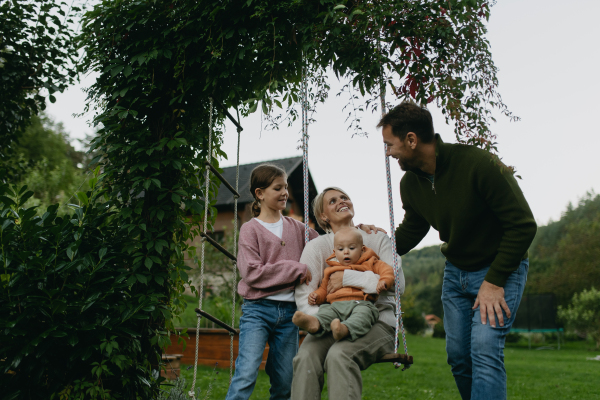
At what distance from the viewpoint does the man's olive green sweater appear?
2.34m

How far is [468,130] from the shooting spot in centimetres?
288

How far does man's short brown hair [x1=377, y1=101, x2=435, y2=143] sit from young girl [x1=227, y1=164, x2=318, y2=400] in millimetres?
869

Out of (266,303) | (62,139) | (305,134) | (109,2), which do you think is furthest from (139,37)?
(62,139)

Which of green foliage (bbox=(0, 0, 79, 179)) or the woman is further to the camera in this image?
green foliage (bbox=(0, 0, 79, 179))

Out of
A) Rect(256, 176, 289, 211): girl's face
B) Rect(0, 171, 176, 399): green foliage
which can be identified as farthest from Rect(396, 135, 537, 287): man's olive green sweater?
Rect(0, 171, 176, 399): green foliage

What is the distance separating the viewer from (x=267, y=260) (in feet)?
10.1

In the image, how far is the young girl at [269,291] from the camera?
285cm

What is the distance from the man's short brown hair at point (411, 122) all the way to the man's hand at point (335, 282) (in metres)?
0.80

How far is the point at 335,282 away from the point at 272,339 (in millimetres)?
632

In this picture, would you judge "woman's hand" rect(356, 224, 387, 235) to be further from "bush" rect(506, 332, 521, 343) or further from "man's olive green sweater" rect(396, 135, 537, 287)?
"bush" rect(506, 332, 521, 343)

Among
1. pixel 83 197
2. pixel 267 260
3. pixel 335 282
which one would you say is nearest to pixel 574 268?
pixel 267 260

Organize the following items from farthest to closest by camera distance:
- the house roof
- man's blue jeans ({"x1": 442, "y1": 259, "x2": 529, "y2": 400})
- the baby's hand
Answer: the house roof
the baby's hand
man's blue jeans ({"x1": 442, "y1": 259, "x2": 529, "y2": 400})

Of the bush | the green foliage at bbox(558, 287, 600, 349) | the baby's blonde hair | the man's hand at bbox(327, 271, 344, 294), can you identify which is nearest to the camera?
the man's hand at bbox(327, 271, 344, 294)

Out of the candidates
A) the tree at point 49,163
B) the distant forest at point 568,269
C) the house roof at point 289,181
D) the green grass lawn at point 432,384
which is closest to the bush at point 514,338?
the distant forest at point 568,269
